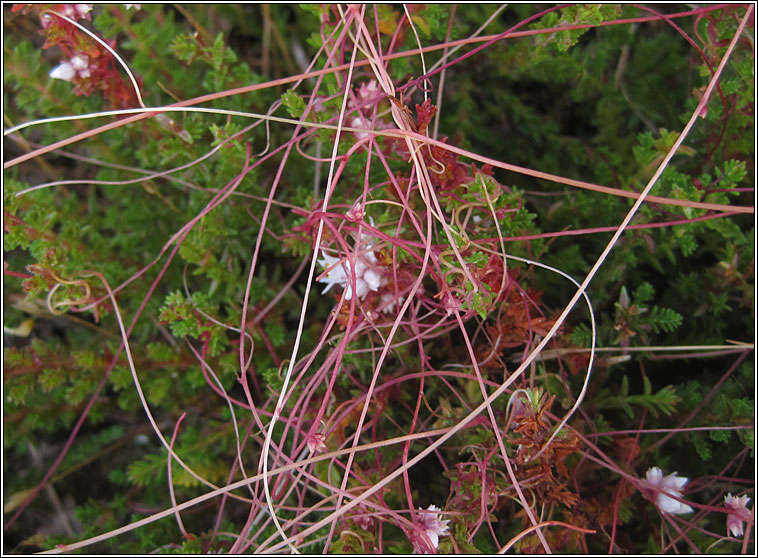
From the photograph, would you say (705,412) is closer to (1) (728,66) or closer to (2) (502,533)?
(2) (502,533)

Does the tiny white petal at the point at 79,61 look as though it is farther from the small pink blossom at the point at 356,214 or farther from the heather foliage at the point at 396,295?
the small pink blossom at the point at 356,214

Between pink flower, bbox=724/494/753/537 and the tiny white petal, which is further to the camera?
the tiny white petal

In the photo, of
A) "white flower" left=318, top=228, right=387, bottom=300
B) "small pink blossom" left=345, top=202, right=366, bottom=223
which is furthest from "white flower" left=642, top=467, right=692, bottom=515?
"small pink blossom" left=345, top=202, right=366, bottom=223

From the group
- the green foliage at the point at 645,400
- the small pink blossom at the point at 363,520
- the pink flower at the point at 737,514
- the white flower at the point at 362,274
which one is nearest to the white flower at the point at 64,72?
the white flower at the point at 362,274

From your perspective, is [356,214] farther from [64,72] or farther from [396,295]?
[64,72]

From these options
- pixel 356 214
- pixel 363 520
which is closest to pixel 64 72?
pixel 356 214

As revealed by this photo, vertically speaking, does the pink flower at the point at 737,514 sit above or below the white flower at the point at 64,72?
below

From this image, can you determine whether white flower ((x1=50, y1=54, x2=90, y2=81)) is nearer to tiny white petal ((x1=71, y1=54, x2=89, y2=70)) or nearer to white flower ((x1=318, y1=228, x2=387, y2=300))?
A: tiny white petal ((x1=71, y1=54, x2=89, y2=70))

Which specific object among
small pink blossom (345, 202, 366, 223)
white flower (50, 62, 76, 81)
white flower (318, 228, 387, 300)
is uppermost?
white flower (50, 62, 76, 81)
